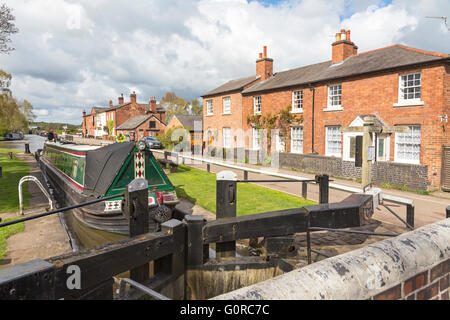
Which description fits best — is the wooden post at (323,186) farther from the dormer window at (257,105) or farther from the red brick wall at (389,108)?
the dormer window at (257,105)

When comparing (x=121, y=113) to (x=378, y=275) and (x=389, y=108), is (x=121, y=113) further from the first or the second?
(x=378, y=275)

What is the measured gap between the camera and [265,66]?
24844 mm

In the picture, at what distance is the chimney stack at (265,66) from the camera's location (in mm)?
24797

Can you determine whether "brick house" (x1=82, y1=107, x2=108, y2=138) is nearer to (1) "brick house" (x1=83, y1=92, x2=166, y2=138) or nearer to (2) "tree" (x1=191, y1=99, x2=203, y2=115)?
(1) "brick house" (x1=83, y1=92, x2=166, y2=138)

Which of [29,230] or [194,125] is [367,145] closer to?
[29,230]

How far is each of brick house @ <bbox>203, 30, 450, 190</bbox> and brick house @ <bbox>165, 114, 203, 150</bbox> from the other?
9677 millimetres

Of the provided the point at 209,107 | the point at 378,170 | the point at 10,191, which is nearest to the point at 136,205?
the point at 10,191

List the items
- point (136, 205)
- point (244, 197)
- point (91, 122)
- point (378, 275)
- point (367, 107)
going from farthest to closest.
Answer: point (91, 122) → point (367, 107) → point (244, 197) → point (136, 205) → point (378, 275)

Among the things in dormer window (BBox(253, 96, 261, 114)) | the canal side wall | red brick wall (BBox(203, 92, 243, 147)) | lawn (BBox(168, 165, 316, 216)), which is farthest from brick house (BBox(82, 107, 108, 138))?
the canal side wall

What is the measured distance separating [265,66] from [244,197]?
1695 centimetres

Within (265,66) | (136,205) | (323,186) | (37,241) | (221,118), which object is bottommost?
(37,241)

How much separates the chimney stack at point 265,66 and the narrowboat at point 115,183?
18.8 meters

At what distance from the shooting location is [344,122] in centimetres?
1700

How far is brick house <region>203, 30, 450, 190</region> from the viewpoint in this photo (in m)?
12.8
